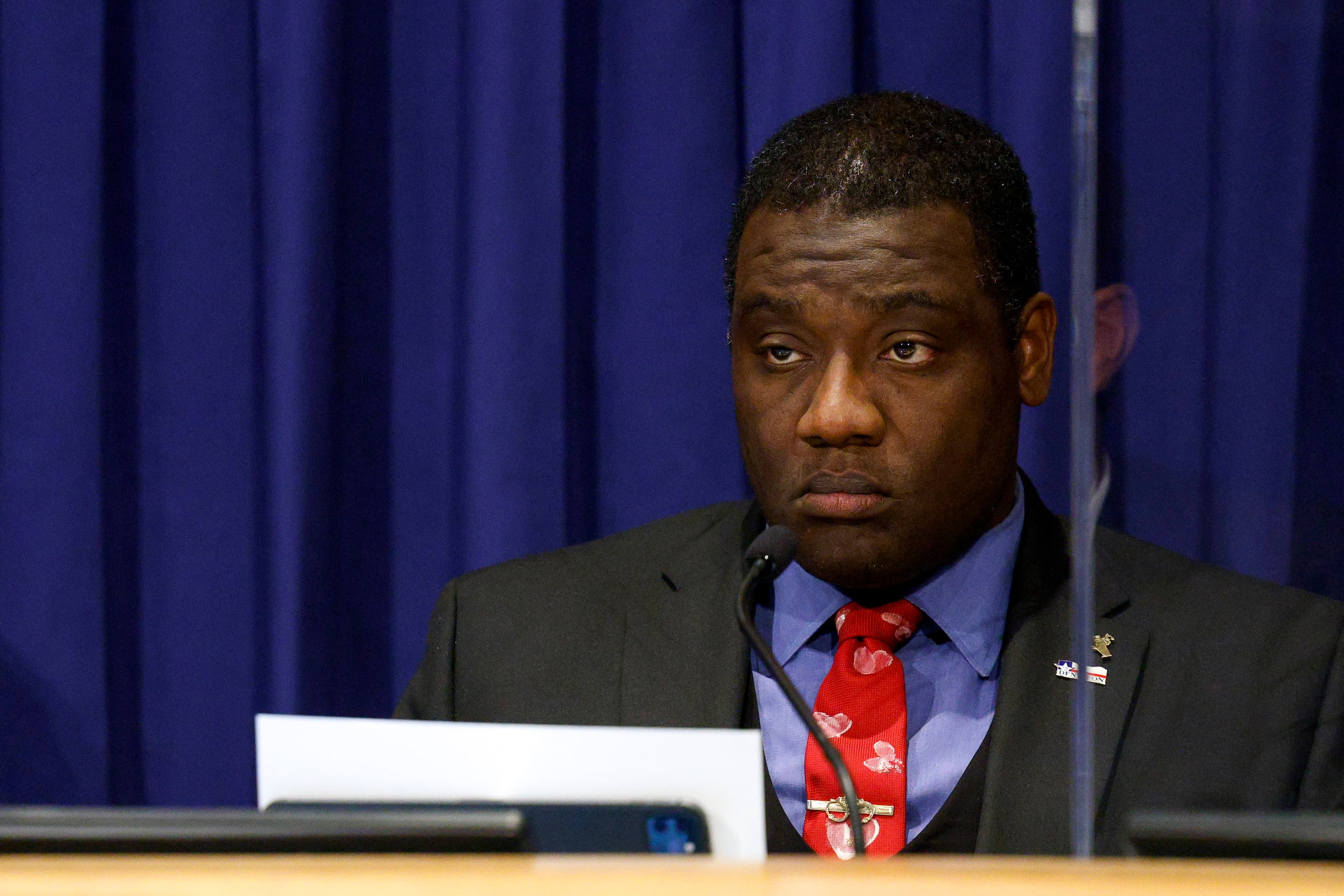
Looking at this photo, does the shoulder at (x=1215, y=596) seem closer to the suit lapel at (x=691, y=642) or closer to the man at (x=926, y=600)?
the man at (x=926, y=600)

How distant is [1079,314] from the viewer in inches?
34.7

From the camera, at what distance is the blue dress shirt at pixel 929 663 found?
4.35 feet

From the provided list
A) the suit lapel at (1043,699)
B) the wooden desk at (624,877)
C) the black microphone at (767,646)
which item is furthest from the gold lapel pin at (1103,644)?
the wooden desk at (624,877)

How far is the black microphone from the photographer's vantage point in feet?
2.95

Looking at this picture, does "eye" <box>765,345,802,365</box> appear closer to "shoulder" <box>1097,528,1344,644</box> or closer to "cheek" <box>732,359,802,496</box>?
"cheek" <box>732,359,802,496</box>

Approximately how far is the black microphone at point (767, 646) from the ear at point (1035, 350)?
0.44 m

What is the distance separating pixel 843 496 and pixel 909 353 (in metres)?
0.15

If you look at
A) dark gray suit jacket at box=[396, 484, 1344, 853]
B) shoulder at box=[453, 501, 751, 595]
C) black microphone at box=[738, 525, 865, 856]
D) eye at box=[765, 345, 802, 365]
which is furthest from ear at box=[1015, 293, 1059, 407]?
black microphone at box=[738, 525, 865, 856]

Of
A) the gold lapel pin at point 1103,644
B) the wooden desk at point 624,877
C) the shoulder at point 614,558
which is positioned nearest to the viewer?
the wooden desk at point 624,877

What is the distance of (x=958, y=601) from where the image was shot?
1400 mm

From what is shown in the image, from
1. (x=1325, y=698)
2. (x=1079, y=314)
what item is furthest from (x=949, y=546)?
(x=1079, y=314)

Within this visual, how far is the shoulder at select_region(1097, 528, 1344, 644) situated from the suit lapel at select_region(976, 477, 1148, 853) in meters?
0.03

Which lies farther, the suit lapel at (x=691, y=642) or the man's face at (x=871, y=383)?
the suit lapel at (x=691, y=642)

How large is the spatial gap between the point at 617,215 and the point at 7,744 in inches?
39.7
